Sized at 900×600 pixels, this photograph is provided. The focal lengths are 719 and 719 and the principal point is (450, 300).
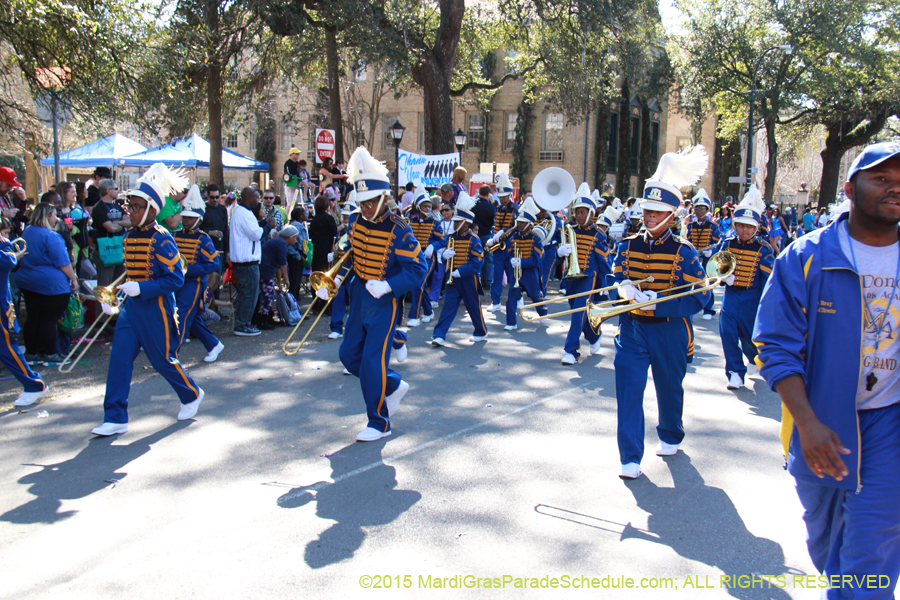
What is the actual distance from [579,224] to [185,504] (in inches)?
266

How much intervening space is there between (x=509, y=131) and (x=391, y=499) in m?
33.5

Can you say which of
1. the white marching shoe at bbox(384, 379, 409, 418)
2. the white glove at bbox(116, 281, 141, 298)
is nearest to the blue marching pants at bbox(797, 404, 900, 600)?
the white marching shoe at bbox(384, 379, 409, 418)

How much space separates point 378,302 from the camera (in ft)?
18.8

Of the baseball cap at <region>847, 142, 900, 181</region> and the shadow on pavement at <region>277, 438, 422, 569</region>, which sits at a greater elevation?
the baseball cap at <region>847, 142, 900, 181</region>

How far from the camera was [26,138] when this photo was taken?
1177 centimetres

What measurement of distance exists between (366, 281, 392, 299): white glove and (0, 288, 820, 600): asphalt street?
119 cm

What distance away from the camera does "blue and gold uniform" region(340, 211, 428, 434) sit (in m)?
5.65

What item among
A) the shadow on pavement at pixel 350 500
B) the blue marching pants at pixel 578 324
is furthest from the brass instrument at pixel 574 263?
the shadow on pavement at pixel 350 500

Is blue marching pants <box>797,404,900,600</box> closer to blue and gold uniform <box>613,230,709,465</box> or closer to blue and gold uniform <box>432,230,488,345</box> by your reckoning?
blue and gold uniform <box>613,230,709,465</box>

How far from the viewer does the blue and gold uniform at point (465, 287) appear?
32.5ft

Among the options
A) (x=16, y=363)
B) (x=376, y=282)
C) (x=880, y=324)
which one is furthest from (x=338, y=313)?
(x=880, y=324)

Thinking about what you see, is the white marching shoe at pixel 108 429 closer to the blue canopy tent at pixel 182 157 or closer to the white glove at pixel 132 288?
the white glove at pixel 132 288

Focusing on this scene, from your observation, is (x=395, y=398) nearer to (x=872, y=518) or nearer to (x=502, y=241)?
(x=872, y=518)

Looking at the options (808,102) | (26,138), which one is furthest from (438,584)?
(808,102)
